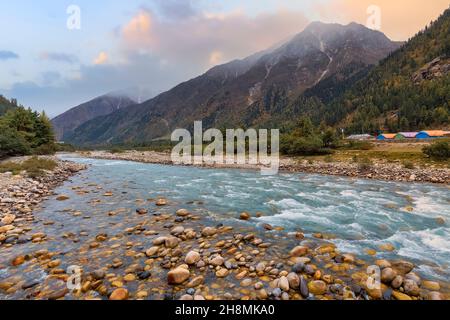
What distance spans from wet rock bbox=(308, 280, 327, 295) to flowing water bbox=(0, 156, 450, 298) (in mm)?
2905

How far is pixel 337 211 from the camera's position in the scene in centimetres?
1410

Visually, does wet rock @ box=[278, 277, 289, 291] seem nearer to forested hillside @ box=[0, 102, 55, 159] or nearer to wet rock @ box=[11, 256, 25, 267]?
wet rock @ box=[11, 256, 25, 267]

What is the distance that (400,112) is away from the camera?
111688 mm

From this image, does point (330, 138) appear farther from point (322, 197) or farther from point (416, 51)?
point (416, 51)

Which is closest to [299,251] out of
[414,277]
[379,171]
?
[414,277]

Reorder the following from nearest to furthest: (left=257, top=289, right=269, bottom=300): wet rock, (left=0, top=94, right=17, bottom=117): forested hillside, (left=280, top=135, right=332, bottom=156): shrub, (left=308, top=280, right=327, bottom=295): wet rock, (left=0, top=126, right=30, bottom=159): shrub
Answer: (left=257, top=289, right=269, bottom=300): wet rock < (left=308, top=280, right=327, bottom=295): wet rock < (left=0, top=126, right=30, bottom=159): shrub < (left=280, top=135, right=332, bottom=156): shrub < (left=0, top=94, right=17, bottom=117): forested hillside

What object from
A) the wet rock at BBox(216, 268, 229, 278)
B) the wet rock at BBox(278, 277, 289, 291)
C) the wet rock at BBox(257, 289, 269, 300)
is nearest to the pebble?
the wet rock at BBox(278, 277, 289, 291)

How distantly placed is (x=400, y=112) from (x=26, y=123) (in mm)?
143186

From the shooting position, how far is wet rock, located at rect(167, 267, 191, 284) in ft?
20.8

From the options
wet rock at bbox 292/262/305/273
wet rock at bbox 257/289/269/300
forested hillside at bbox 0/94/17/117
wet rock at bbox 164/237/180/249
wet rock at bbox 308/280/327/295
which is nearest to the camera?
wet rock at bbox 257/289/269/300

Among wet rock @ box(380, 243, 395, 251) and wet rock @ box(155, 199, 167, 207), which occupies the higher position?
wet rock @ box(155, 199, 167, 207)

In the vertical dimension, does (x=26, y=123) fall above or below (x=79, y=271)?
above

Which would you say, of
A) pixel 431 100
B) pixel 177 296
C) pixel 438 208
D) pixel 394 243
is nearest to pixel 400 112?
pixel 431 100

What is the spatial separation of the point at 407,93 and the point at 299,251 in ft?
496
